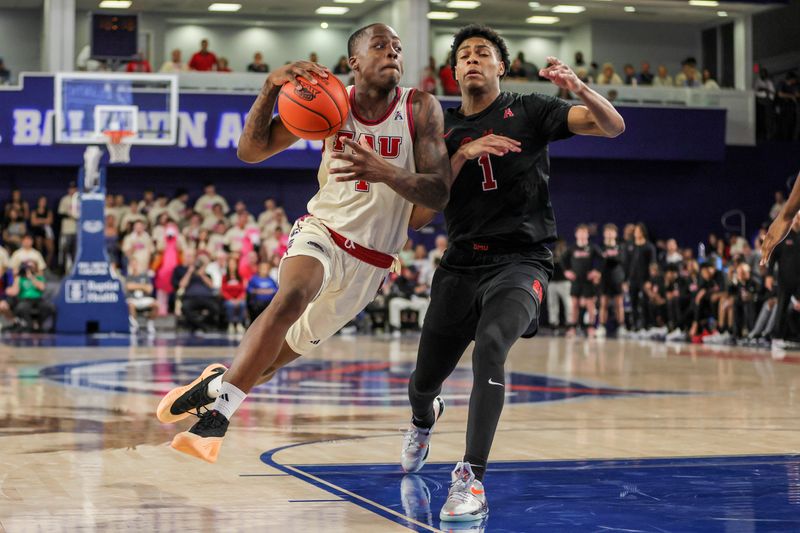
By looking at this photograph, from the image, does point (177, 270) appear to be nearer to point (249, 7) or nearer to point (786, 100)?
point (249, 7)

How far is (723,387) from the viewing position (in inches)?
424

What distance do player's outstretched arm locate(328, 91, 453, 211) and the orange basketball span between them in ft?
0.53

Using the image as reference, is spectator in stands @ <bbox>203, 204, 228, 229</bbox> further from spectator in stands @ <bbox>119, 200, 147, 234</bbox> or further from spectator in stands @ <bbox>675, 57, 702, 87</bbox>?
spectator in stands @ <bbox>675, 57, 702, 87</bbox>

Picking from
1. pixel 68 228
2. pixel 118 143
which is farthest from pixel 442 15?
pixel 118 143

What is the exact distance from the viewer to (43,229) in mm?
22203

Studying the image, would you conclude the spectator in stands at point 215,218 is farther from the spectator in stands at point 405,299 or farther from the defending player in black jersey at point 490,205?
the defending player in black jersey at point 490,205

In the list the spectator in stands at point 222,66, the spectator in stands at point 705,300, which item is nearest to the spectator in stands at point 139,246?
the spectator in stands at point 222,66

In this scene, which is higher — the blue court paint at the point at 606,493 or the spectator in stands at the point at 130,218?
the spectator in stands at the point at 130,218

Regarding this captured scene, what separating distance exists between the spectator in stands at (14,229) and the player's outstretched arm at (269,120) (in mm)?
16564

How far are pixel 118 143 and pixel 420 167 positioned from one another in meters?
13.9

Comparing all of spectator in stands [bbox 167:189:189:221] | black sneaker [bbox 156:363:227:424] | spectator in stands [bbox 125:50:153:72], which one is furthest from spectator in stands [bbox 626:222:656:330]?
black sneaker [bbox 156:363:227:424]

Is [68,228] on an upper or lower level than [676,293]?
upper

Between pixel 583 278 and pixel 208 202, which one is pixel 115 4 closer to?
pixel 208 202

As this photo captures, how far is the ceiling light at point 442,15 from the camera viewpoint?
29.1m
